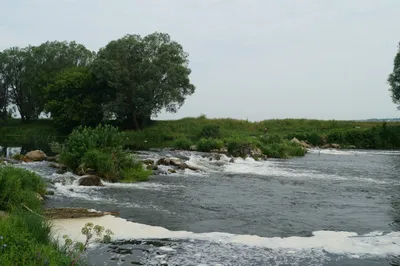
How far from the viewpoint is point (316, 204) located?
15.2 meters

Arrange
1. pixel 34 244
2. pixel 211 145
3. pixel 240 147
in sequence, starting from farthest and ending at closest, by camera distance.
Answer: pixel 211 145 → pixel 240 147 → pixel 34 244

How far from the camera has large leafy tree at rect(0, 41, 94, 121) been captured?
225ft

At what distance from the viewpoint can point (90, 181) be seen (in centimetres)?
1767

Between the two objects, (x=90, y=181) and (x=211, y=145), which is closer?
(x=90, y=181)

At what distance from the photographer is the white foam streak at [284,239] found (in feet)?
31.2

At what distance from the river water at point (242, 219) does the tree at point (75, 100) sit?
128ft

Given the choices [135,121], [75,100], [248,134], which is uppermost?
[75,100]

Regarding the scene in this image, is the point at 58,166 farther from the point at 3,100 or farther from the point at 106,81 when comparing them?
the point at 3,100

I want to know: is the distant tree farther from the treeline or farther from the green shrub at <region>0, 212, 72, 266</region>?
the green shrub at <region>0, 212, 72, 266</region>

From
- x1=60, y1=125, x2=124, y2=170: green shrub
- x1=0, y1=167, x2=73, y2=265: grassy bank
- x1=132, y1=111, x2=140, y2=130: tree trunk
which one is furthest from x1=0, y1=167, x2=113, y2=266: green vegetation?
x1=132, y1=111, x2=140, y2=130: tree trunk

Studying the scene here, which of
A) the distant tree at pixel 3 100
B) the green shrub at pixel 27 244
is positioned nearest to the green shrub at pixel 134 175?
the green shrub at pixel 27 244

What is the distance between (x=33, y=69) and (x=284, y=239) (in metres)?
67.2

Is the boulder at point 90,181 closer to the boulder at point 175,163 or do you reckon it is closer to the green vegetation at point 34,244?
the boulder at point 175,163

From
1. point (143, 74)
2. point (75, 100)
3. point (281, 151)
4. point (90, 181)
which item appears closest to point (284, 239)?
point (90, 181)
